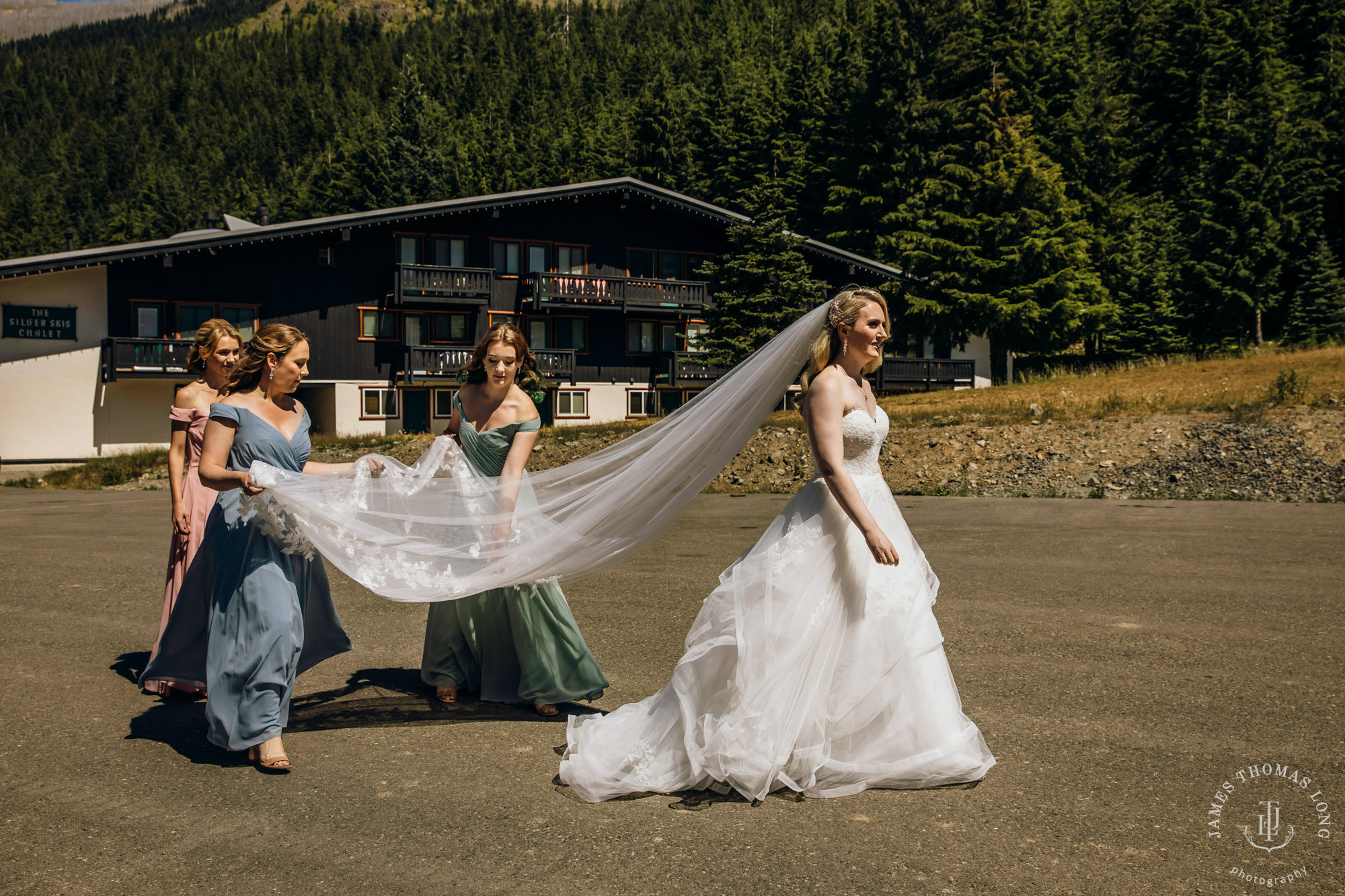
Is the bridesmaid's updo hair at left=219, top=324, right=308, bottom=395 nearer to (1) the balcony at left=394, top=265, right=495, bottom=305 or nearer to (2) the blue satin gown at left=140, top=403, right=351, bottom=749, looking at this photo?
(2) the blue satin gown at left=140, top=403, right=351, bottom=749

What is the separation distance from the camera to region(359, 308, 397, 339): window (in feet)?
125

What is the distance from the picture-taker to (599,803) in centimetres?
427

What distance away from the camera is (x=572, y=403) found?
41.1m

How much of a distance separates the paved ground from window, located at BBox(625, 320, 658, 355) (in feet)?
111

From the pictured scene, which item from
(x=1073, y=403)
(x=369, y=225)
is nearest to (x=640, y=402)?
(x=369, y=225)

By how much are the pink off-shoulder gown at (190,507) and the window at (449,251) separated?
3317 cm

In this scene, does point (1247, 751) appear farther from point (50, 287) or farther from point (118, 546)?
point (50, 287)

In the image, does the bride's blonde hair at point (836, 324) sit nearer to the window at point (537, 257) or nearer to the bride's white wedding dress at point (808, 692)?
the bride's white wedding dress at point (808, 692)

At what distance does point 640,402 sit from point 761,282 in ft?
41.3

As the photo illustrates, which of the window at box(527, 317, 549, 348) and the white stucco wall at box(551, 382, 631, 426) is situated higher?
the window at box(527, 317, 549, 348)

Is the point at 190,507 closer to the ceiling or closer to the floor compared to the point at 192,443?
closer to the floor

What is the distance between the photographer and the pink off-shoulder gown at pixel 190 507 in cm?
641

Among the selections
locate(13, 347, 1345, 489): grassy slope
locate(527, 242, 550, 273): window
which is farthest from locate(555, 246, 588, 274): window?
locate(13, 347, 1345, 489): grassy slope

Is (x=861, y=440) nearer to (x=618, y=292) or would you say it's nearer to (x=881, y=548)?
(x=881, y=548)
